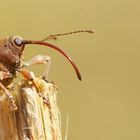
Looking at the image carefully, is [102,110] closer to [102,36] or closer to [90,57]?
[90,57]

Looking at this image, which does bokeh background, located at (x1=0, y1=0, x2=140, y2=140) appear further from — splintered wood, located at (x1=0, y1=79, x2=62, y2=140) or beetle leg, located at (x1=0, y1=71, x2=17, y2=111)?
splintered wood, located at (x1=0, y1=79, x2=62, y2=140)

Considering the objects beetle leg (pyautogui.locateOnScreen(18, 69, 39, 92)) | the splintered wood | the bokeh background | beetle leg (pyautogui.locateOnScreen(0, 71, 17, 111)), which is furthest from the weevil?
the bokeh background

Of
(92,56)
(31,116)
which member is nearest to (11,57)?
(31,116)

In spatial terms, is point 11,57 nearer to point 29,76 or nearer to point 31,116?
point 29,76

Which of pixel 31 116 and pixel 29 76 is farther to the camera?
pixel 29 76

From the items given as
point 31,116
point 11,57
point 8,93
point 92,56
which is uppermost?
point 92,56

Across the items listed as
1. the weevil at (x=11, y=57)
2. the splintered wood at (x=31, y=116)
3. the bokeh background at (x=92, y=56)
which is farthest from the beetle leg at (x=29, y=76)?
the bokeh background at (x=92, y=56)

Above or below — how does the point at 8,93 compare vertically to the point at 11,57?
below

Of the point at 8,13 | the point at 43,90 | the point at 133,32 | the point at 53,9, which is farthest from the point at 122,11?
the point at 43,90

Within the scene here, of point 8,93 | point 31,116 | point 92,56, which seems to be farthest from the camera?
point 92,56
